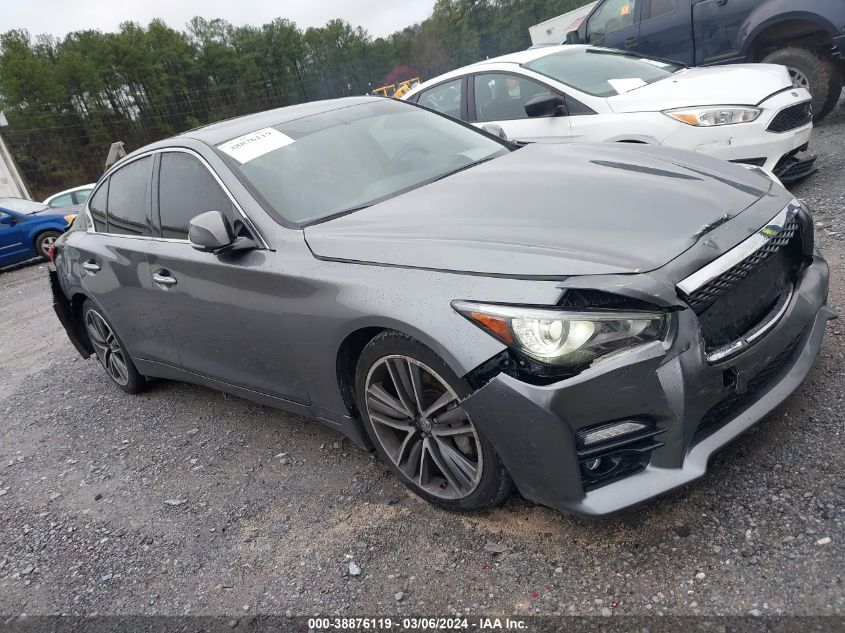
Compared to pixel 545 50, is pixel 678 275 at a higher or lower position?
lower

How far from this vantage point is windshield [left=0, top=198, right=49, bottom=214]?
484 inches

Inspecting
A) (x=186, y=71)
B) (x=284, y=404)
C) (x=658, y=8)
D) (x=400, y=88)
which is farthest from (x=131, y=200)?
(x=186, y=71)

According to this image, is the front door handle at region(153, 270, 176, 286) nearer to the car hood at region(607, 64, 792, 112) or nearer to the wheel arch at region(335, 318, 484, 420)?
the wheel arch at region(335, 318, 484, 420)

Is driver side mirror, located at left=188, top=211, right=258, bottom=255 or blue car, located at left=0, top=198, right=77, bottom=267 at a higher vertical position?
driver side mirror, located at left=188, top=211, right=258, bottom=255

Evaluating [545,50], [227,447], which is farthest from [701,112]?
[227,447]

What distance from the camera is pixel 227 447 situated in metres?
3.66

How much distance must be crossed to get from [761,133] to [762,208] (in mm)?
2848

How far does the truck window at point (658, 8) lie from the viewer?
792 cm

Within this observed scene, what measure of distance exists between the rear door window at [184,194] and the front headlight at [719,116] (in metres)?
3.55

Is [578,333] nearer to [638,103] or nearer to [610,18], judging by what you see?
[638,103]

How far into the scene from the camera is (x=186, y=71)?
141 ft

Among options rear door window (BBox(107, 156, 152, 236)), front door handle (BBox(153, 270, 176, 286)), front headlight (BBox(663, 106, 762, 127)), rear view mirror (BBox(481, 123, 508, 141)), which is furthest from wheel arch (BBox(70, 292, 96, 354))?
front headlight (BBox(663, 106, 762, 127))

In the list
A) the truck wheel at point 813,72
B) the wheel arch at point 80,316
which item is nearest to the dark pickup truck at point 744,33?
the truck wheel at point 813,72

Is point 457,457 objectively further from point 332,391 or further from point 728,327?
point 728,327
